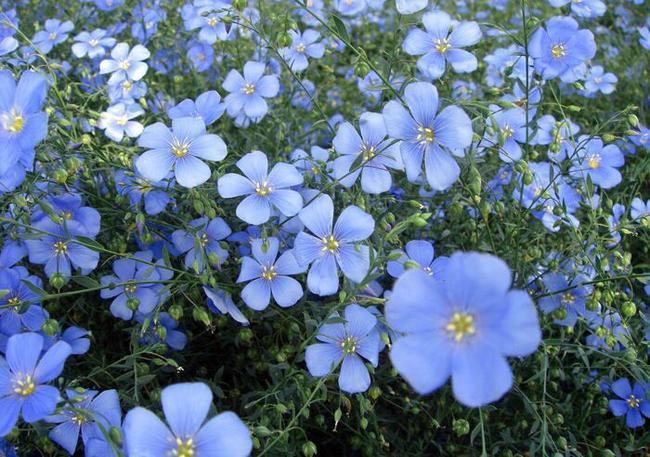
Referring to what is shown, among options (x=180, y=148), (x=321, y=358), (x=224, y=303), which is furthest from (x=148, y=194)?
(x=321, y=358)

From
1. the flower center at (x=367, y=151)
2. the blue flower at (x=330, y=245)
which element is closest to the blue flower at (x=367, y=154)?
the flower center at (x=367, y=151)

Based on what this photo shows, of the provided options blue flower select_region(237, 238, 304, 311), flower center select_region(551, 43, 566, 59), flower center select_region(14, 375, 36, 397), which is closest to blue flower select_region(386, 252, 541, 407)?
blue flower select_region(237, 238, 304, 311)

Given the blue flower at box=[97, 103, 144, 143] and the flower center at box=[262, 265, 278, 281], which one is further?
the blue flower at box=[97, 103, 144, 143]

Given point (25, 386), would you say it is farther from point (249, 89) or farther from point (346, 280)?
point (249, 89)

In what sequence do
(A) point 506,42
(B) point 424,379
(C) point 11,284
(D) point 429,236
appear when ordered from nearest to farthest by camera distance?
(B) point 424,379
(C) point 11,284
(D) point 429,236
(A) point 506,42

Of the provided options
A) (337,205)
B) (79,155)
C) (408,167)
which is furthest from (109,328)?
(408,167)

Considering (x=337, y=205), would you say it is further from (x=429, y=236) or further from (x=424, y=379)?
(x=424, y=379)

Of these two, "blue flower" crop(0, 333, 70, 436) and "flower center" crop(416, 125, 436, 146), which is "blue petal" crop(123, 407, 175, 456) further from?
"flower center" crop(416, 125, 436, 146)
